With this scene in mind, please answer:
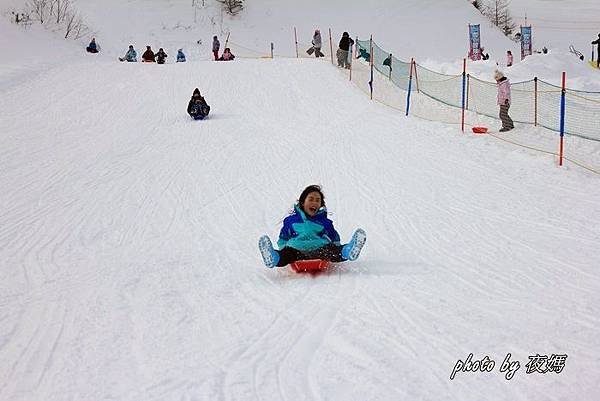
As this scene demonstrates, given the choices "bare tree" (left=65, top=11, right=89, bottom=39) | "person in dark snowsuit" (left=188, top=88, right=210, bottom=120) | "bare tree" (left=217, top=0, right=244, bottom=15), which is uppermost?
"bare tree" (left=217, top=0, right=244, bottom=15)

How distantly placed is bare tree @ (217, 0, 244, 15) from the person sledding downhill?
135 feet

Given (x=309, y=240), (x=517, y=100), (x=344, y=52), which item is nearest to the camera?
(x=309, y=240)

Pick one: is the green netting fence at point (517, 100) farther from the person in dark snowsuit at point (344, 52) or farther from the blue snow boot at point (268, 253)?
the blue snow boot at point (268, 253)

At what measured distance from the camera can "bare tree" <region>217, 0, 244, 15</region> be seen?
45.9 meters

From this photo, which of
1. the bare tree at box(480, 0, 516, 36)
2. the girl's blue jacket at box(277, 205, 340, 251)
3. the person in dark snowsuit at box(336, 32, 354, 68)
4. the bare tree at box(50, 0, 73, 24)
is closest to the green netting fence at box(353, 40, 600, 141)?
the person in dark snowsuit at box(336, 32, 354, 68)

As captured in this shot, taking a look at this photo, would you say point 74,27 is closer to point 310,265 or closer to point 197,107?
point 197,107

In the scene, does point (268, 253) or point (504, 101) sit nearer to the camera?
point (268, 253)

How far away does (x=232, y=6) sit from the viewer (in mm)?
46062

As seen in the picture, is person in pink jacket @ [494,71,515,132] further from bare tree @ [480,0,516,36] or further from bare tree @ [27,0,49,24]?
bare tree @ [480,0,516,36]

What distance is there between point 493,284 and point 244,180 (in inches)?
272

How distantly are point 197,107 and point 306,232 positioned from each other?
12.7 m

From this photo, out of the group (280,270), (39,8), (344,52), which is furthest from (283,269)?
(39,8)

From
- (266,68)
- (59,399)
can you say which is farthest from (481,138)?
(266,68)

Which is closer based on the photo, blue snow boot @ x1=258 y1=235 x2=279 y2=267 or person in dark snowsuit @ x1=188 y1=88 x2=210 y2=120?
blue snow boot @ x1=258 y1=235 x2=279 y2=267
